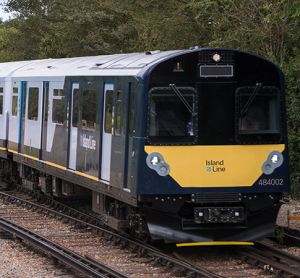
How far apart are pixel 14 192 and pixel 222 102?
9746 millimetres

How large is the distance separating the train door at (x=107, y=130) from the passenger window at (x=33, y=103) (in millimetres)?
4185

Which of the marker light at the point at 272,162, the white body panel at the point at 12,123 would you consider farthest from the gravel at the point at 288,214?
the white body panel at the point at 12,123

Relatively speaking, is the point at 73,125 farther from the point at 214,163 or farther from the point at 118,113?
the point at 214,163

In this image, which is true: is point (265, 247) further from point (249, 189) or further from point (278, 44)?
point (278, 44)

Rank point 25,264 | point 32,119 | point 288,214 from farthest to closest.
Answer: point 32,119, point 288,214, point 25,264

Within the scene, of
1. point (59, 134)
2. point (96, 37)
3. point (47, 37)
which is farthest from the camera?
point (47, 37)

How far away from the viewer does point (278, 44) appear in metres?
18.0

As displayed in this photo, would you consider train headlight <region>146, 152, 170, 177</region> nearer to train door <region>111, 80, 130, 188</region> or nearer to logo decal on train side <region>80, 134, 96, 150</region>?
train door <region>111, 80, 130, 188</region>

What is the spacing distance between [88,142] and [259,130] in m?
3.07

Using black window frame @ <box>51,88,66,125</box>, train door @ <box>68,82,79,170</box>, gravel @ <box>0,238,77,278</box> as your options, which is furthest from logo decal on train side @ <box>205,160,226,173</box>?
black window frame @ <box>51,88,66,125</box>

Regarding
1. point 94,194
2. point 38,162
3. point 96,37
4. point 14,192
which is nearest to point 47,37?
point 96,37

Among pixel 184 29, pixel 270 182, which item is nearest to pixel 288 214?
pixel 270 182

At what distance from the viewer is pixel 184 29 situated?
21.6 meters

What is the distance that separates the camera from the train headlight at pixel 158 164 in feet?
33.0
